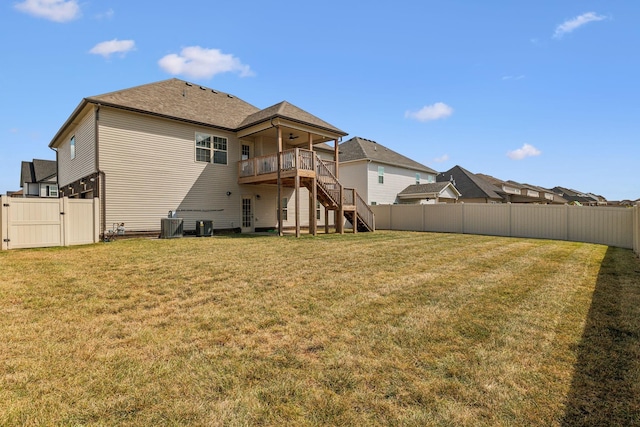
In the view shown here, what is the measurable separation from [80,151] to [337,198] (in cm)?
1227

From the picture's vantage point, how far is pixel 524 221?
15.8m

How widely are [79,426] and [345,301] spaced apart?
3.14m

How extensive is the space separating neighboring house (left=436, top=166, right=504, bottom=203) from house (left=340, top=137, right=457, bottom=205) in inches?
197

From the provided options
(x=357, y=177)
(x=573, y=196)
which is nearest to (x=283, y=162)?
(x=357, y=177)

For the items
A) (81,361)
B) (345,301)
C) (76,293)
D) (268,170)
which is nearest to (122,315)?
(81,361)

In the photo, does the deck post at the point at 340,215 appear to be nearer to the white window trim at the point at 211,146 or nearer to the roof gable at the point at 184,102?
the white window trim at the point at 211,146

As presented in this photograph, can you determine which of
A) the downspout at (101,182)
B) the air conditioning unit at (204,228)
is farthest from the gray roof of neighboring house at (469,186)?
the downspout at (101,182)

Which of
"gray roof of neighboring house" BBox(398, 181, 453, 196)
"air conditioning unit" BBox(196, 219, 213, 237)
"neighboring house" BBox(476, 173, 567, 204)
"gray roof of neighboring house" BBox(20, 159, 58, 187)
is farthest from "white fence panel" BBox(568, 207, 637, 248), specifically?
"gray roof of neighboring house" BBox(20, 159, 58, 187)

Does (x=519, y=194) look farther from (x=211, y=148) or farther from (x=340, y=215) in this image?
(x=211, y=148)

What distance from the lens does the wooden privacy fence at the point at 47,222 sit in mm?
9242

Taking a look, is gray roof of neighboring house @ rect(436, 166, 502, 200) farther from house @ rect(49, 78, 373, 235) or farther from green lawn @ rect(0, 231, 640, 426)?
green lawn @ rect(0, 231, 640, 426)

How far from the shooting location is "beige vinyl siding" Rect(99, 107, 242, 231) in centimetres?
1243

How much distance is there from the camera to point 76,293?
473cm

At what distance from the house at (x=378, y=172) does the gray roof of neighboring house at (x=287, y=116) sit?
265 inches
